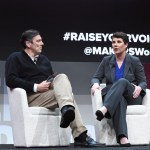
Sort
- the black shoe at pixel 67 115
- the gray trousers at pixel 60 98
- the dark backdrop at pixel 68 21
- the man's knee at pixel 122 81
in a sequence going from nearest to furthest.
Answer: the black shoe at pixel 67 115 → the gray trousers at pixel 60 98 → the man's knee at pixel 122 81 → the dark backdrop at pixel 68 21

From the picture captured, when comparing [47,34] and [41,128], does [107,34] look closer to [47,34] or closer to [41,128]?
[47,34]

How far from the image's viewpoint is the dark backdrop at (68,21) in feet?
21.8

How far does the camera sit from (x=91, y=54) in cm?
676

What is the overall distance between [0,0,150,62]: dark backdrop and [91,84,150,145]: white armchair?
6.69 feet

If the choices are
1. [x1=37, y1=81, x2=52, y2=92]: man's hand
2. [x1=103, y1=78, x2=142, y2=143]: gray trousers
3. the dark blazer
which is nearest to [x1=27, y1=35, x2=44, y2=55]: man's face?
[x1=37, y1=81, x2=52, y2=92]: man's hand

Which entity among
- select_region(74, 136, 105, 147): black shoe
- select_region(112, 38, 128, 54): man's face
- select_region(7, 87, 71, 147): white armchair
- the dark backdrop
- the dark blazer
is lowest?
select_region(74, 136, 105, 147): black shoe

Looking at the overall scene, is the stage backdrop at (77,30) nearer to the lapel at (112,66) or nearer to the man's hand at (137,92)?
the lapel at (112,66)

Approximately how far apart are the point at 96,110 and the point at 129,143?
501 millimetres

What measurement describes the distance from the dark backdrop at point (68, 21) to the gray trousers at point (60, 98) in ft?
6.54

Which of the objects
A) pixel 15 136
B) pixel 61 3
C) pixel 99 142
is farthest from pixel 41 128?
pixel 61 3

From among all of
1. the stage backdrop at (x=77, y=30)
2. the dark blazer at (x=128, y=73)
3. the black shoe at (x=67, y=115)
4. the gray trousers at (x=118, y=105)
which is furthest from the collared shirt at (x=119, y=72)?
the stage backdrop at (x=77, y=30)

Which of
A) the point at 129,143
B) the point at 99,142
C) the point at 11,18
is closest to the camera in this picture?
the point at 129,143

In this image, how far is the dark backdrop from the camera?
6645 millimetres

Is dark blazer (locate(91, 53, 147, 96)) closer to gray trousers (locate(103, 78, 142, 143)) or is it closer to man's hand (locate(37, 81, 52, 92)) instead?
gray trousers (locate(103, 78, 142, 143))
